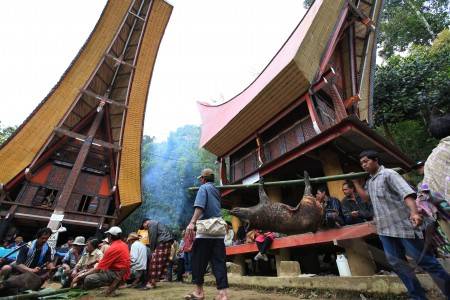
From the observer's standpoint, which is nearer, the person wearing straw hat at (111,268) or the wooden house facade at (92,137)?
the person wearing straw hat at (111,268)

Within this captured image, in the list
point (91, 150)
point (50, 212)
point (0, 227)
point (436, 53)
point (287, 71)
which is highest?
point (436, 53)

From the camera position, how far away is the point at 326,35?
8648 millimetres

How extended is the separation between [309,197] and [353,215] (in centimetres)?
195

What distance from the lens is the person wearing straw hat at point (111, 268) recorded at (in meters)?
4.79

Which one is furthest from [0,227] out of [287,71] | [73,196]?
[287,71]

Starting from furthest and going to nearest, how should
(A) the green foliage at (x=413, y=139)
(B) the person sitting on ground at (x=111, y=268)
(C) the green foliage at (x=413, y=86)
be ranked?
(A) the green foliage at (x=413, y=139) → (C) the green foliage at (x=413, y=86) → (B) the person sitting on ground at (x=111, y=268)

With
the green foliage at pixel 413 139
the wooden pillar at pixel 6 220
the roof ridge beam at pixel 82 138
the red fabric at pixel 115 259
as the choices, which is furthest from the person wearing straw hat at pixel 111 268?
the green foliage at pixel 413 139

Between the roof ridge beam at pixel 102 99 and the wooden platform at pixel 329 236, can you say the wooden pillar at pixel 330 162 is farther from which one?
A: the roof ridge beam at pixel 102 99

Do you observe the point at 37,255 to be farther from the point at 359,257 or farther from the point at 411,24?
the point at 411,24

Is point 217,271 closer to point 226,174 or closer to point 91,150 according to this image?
point 226,174

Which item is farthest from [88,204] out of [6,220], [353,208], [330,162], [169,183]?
[169,183]

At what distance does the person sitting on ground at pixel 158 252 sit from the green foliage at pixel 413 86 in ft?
37.5

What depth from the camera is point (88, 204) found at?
14.0m

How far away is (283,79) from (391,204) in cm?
592
